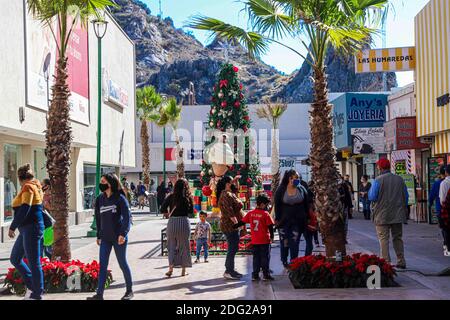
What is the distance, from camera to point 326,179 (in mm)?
9664

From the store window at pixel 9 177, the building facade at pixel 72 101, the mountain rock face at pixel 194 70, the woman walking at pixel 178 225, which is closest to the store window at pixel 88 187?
the building facade at pixel 72 101

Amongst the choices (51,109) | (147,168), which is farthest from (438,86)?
(147,168)

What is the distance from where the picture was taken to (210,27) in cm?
1059

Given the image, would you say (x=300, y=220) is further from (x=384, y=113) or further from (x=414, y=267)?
(x=384, y=113)

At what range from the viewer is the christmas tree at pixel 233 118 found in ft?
67.1

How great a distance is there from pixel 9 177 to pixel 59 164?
9888mm

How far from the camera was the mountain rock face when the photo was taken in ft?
416

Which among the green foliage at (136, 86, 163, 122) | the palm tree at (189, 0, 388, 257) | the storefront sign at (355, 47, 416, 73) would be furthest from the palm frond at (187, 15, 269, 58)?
the green foliage at (136, 86, 163, 122)

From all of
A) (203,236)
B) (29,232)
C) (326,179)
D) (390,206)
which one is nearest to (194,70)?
(203,236)

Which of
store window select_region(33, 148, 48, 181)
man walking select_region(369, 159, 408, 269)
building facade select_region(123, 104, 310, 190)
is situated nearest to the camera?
man walking select_region(369, 159, 408, 269)

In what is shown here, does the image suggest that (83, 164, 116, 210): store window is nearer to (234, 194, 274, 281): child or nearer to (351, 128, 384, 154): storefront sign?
(351, 128, 384, 154): storefront sign

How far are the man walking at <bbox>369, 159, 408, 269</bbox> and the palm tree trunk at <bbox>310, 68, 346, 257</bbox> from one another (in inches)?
37.4

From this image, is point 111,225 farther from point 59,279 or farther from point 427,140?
point 427,140

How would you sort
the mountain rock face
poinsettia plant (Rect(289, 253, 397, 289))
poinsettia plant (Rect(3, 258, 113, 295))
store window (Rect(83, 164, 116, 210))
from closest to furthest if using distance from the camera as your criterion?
poinsettia plant (Rect(289, 253, 397, 289)) < poinsettia plant (Rect(3, 258, 113, 295)) < store window (Rect(83, 164, 116, 210)) < the mountain rock face
